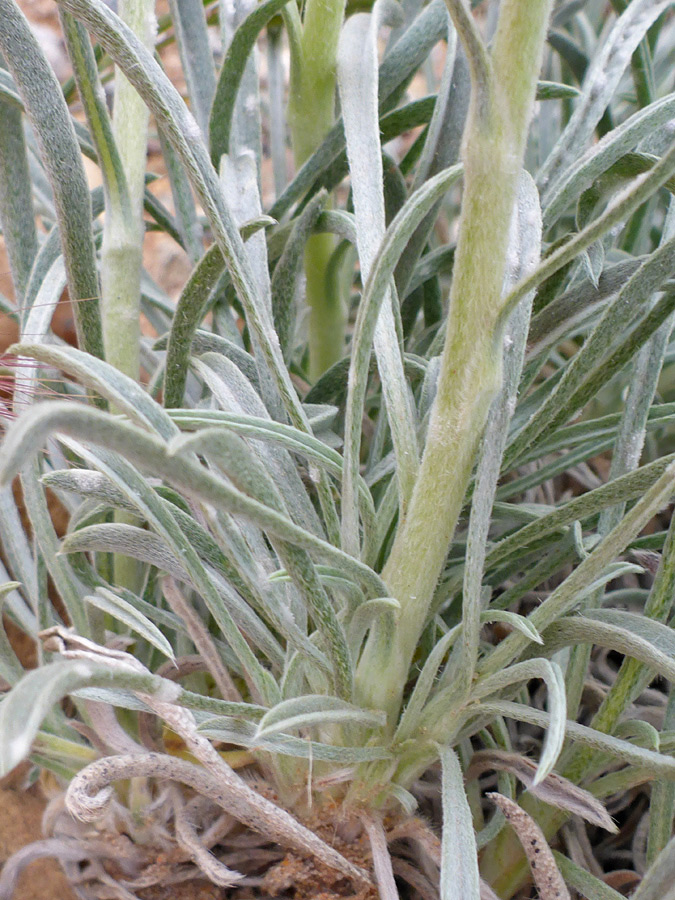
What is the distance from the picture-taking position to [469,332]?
32 cm

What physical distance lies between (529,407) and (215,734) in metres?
0.27

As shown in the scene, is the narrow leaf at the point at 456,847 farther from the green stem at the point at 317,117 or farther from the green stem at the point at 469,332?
the green stem at the point at 317,117

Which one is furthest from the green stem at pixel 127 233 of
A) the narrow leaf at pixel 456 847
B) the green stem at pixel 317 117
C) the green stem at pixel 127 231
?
the narrow leaf at pixel 456 847

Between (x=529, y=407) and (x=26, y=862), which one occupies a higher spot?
(x=529, y=407)

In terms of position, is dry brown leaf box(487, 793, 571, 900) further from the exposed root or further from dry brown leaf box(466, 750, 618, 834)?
the exposed root

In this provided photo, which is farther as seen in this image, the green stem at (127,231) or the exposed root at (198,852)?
the green stem at (127,231)

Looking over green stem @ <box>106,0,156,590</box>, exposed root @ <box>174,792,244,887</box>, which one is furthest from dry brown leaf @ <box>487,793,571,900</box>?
green stem @ <box>106,0,156,590</box>

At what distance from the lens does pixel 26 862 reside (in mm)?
453

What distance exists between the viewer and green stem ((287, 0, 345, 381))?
52cm

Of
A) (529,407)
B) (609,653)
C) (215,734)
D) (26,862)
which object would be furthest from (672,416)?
(26,862)

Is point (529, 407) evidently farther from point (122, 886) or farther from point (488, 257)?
point (122, 886)

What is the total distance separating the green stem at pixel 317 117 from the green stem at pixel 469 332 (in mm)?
284

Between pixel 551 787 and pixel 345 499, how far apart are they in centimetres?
18

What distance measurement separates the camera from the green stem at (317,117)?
522 mm
